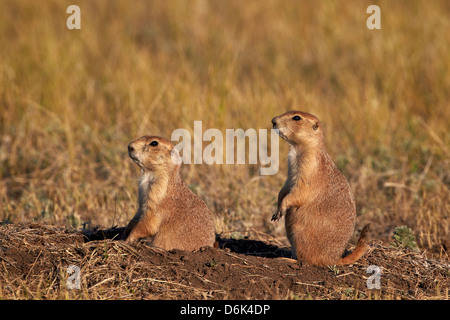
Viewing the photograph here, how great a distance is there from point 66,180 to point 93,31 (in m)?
5.96

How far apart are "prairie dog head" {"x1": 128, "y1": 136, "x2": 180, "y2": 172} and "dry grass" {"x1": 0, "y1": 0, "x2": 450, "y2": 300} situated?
1.67 meters

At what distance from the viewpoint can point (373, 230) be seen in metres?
8.07

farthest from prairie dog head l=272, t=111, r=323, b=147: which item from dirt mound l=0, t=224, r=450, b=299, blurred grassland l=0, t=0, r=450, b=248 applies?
blurred grassland l=0, t=0, r=450, b=248

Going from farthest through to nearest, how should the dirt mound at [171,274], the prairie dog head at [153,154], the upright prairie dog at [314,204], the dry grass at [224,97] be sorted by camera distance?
the dry grass at [224,97] → the prairie dog head at [153,154] → the upright prairie dog at [314,204] → the dirt mound at [171,274]

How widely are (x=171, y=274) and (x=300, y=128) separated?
5.72 feet

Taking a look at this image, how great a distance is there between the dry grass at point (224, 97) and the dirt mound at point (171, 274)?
1.68m

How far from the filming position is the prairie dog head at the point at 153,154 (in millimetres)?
5734

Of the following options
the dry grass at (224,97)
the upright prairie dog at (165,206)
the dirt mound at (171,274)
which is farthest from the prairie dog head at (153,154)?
the dry grass at (224,97)

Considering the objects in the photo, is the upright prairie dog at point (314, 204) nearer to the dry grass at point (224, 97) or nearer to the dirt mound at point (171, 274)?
the dirt mound at point (171, 274)

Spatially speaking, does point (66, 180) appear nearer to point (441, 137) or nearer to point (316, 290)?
point (316, 290)

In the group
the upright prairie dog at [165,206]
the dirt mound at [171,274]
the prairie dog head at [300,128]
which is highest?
the prairie dog head at [300,128]

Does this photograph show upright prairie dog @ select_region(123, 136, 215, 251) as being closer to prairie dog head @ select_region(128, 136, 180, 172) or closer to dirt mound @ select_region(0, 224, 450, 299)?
prairie dog head @ select_region(128, 136, 180, 172)

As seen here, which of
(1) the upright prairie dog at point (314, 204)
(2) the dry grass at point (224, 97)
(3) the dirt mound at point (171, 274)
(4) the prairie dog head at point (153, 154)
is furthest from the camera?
(2) the dry grass at point (224, 97)

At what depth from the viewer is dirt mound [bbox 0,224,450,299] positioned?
493cm
